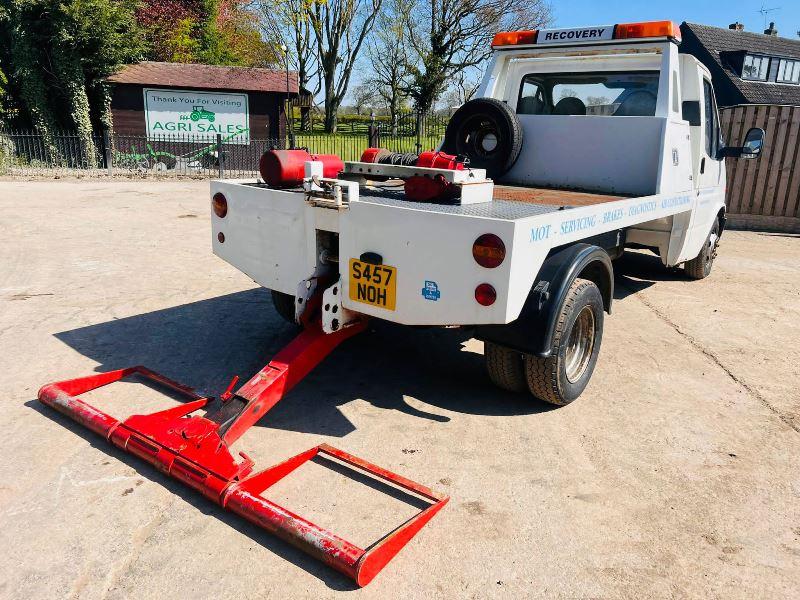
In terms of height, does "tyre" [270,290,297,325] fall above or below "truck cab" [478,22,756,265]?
below

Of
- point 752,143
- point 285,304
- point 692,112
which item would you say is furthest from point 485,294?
point 752,143

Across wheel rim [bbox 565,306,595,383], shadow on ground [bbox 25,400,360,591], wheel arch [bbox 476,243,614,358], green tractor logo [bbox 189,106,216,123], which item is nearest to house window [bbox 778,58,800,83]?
green tractor logo [bbox 189,106,216,123]

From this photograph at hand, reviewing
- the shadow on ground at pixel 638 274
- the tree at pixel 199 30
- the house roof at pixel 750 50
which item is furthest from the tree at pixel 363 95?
the shadow on ground at pixel 638 274

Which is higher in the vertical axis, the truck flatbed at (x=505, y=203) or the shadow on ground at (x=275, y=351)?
the truck flatbed at (x=505, y=203)

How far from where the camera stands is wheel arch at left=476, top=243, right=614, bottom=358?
338 cm

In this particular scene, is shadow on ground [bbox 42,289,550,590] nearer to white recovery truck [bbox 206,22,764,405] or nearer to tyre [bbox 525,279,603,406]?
tyre [bbox 525,279,603,406]

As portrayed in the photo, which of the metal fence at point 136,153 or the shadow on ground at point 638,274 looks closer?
the shadow on ground at point 638,274

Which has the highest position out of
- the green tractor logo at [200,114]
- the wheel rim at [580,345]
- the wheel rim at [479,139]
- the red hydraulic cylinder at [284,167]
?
the green tractor logo at [200,114]

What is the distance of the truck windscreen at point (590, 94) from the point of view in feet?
18.6

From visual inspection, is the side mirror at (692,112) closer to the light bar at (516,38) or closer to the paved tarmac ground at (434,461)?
the light bar at (516,38)

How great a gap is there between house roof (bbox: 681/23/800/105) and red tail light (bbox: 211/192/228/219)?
91.7 feet

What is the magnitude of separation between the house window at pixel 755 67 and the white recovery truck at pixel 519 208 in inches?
979

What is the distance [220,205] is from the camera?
13.7 feet

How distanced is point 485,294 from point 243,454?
4.75ft
